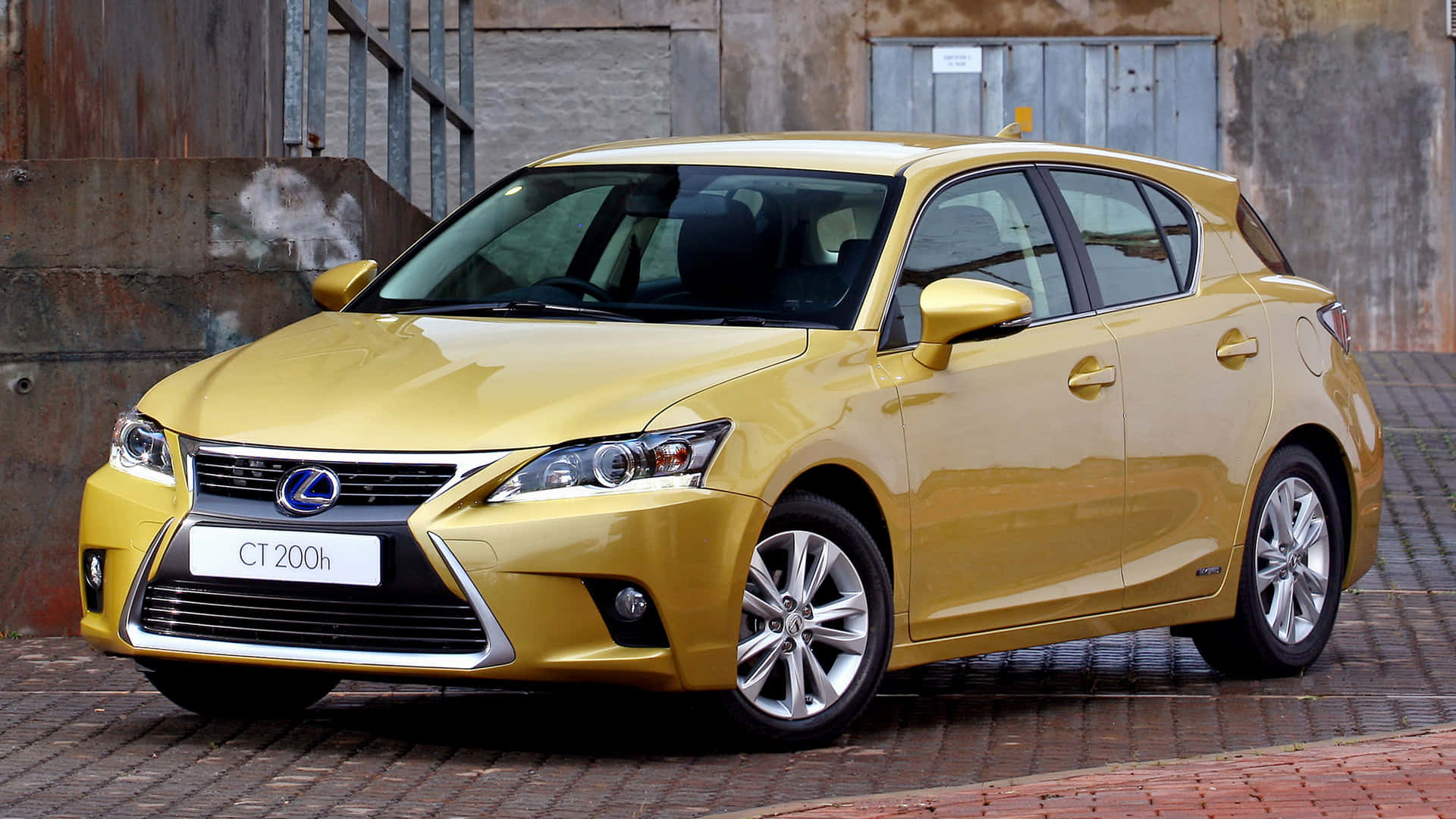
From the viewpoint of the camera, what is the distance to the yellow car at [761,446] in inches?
217

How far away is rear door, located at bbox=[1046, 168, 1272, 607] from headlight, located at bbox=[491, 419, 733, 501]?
1842 mm

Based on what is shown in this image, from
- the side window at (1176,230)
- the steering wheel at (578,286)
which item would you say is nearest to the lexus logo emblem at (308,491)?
the steering wheel at (578,286)

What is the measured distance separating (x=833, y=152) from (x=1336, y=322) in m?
2.11

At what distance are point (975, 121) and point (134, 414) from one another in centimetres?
1487

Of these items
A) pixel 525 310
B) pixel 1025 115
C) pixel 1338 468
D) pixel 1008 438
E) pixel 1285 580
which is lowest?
pixel 1285 580

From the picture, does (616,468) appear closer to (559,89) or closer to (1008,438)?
(1008,438)

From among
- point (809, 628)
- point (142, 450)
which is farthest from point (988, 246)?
point (142, 450)

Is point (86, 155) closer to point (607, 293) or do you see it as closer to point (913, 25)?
point (607, 293)

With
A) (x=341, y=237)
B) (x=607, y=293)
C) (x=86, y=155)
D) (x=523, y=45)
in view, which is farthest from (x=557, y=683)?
(x=523, y=45)

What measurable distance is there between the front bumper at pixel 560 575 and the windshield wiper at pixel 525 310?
97 cm

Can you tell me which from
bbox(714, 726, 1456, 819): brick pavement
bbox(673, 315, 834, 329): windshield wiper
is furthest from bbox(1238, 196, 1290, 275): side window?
bbox(714, 726, 1456, 819): brick pavement

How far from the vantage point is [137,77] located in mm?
9875

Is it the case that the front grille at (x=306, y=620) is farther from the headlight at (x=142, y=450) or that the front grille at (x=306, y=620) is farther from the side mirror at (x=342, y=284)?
the side mirror at (x=342, y=284)

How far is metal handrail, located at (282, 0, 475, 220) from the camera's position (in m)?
9.26
